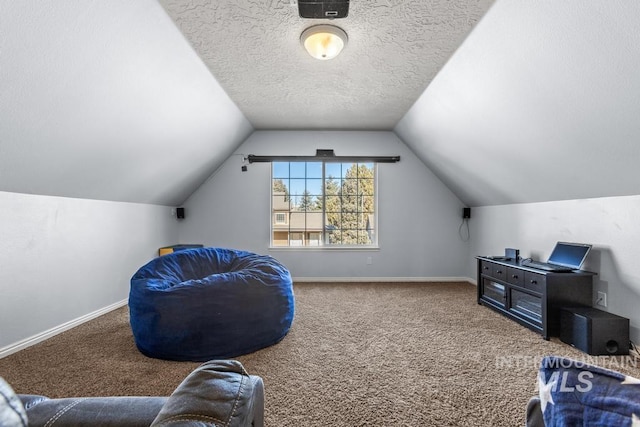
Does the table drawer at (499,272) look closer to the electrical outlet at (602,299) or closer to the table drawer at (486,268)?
the table drawer at (486,268)

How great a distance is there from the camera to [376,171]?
5.07 meters

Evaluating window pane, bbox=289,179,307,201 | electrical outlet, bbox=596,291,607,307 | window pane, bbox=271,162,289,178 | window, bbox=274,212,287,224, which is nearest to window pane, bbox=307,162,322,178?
window pane, bbox=289,179,307,201

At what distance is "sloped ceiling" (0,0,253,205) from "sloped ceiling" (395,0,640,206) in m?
2.26

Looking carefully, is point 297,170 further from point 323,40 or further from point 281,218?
point 323,40

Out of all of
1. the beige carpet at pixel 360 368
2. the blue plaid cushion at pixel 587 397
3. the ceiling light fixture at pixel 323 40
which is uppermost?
the ceiling light fixture at pixel 323 40

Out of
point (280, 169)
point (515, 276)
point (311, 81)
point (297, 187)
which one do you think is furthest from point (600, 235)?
point (280, 169)

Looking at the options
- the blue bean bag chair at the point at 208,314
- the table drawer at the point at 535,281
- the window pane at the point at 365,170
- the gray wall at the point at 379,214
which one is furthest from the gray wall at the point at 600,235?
the blue bean bag chair at the point at 208,314

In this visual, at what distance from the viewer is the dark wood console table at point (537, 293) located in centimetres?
265

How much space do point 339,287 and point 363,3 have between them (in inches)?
140

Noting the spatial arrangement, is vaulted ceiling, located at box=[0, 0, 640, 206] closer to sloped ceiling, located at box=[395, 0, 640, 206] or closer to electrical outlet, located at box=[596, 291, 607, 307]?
sloped ceiling, located at box=[395, 0, 640, 206]

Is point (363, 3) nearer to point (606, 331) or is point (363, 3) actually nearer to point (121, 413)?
point (121, 413)

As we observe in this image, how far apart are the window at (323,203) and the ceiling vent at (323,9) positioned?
3.11m

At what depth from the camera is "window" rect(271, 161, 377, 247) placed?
16.8 ft

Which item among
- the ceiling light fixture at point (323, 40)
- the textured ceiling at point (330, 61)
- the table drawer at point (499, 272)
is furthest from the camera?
the table drawer at point (499, 272)
